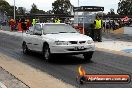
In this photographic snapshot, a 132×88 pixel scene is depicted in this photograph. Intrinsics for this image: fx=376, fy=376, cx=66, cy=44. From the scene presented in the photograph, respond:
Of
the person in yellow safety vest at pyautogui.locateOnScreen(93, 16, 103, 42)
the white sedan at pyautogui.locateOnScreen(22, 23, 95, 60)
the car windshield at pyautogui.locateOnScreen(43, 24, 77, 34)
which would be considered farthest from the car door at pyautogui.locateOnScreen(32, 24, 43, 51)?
the person in yellow safety vest at pyautogui.locateOnScreen(93, 16, 103, 42)

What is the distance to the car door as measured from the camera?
14.6 meters

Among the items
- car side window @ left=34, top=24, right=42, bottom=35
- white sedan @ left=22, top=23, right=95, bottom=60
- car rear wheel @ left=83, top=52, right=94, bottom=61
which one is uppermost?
car side window @ left=34, top=24, right=42, bottom=35

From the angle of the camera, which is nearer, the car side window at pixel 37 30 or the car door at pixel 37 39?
the car door at pixel 37 39

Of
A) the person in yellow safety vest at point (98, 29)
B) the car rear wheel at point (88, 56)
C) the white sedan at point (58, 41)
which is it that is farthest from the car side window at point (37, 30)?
the person in yellow safety vest at point (98, 29)

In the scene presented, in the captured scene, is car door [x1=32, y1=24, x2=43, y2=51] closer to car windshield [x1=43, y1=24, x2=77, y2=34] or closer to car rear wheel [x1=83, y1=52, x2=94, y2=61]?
car windshield [x1=43, y1=24, x2=77, y2=34]

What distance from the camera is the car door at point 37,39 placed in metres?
14.6

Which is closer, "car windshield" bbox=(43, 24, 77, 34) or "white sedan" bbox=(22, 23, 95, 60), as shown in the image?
"white sedan" bbox=(22, 23, 95, 60)

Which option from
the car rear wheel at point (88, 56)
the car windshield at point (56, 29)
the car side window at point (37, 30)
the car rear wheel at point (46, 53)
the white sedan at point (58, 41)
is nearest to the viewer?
the white sedan at point (58, 41)

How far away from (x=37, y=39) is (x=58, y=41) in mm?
1912

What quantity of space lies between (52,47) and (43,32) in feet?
4.80

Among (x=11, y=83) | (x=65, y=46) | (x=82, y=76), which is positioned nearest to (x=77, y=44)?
(x=65, y=46)

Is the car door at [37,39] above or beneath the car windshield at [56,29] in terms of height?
beneath

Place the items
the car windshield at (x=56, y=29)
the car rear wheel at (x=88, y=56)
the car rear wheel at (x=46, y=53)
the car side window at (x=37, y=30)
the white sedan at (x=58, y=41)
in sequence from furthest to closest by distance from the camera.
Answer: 1. the car side window at (x=37, y=30)
2. the car windshield at (x=56, y=29)
3. the car rear wheel at (x=88, y=56)
4. the car rear wheel at (x=46, y=53)
5. the white sedan at (x=58, y=41)

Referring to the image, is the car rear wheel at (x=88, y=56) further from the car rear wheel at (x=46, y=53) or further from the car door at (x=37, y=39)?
the car door at (x=37, y=39)
